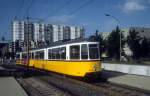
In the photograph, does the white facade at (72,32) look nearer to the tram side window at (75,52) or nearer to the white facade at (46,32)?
the white facade at (46,32)

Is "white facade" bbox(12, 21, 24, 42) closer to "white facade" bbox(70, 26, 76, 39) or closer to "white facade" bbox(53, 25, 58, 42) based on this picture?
"white facade" bbox(53, 25, 58, 42)

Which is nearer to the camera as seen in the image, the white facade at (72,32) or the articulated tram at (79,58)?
the articulated tram at (79,58)

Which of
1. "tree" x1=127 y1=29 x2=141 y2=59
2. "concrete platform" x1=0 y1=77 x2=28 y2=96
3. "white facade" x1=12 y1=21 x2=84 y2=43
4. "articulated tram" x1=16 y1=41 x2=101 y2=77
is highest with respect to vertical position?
"white facade" x1=12 y1=21 x2=84 y2=43

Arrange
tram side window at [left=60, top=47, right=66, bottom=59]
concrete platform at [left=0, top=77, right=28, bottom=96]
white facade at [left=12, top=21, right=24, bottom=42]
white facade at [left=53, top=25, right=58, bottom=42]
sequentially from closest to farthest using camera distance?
1. concrete platform at [left=0, top=77, right=28, bottom=96]
2. tram side window at [left=60, top=47, right=66, bottom=59]
3. white facade at [left=12, top=21, right=24, bottom=42]
4. white facade at [left=53, top=25, right=58, bottom=42]

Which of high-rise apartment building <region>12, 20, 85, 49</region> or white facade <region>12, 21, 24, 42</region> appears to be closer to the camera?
high-rise apartment building <region>12, 20, 85, 49</region>

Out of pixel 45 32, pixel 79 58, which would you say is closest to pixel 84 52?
pixel 79 58

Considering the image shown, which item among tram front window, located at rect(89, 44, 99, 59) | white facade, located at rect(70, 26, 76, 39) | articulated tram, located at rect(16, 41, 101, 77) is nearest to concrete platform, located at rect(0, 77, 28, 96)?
articulated tram, located at rect(16, 41, 101, 77)

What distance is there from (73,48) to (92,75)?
253cm

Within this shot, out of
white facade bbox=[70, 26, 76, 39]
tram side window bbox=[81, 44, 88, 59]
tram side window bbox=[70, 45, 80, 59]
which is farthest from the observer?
white facade bbox=[70, 26, 76, 39]

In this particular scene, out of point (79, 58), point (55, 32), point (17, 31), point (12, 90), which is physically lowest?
point (12, 90)

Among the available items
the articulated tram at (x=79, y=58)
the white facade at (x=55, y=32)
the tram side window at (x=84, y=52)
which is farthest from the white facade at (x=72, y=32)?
the tram side window at (x=84, y=52)

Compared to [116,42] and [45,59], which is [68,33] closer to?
[116,42]

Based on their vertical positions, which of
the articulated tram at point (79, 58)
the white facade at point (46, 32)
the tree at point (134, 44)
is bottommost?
the articulated tram at point (79, 58)

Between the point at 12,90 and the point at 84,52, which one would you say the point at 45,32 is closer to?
the point at 84,52
